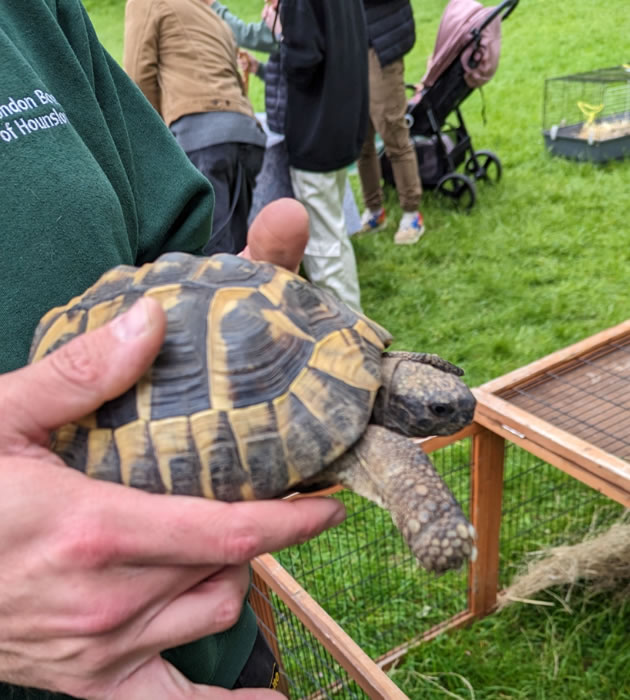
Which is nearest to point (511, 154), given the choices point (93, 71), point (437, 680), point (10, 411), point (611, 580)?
point (611, 580)

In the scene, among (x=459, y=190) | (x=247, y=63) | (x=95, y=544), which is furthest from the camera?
(x=459, y=190)

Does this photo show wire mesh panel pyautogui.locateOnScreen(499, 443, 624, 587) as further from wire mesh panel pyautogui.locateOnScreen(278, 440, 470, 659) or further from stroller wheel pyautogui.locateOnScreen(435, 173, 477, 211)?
stroller wheel pyautogui.locateOnScreen(435, 173, 477, 211)

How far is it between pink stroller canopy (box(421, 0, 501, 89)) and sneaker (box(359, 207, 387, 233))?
1.21 m

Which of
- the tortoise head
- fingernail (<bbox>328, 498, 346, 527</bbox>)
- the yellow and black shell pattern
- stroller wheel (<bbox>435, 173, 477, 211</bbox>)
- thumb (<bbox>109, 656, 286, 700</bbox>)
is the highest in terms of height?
the yellow and black shell pattern

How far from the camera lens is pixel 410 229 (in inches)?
215

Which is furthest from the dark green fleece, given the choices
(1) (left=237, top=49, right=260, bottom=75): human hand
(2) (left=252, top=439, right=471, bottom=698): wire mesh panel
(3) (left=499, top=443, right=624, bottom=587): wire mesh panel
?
(1) (left=237, top=49, right=260, bottom=75): human hand

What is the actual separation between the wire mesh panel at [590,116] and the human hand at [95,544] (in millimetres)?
6328

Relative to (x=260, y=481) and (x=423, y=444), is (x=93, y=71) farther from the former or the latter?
(x=423, y=444)

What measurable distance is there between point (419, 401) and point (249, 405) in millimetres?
327

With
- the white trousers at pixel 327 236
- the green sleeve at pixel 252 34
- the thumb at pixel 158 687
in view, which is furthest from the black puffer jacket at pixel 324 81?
the thumb at pixel 158 687

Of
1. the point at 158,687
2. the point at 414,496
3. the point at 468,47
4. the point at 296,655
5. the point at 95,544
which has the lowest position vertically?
the point at 296,655

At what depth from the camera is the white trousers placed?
4074mm

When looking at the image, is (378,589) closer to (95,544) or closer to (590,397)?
(590,397)

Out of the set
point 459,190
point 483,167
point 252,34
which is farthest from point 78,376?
point 483,167
